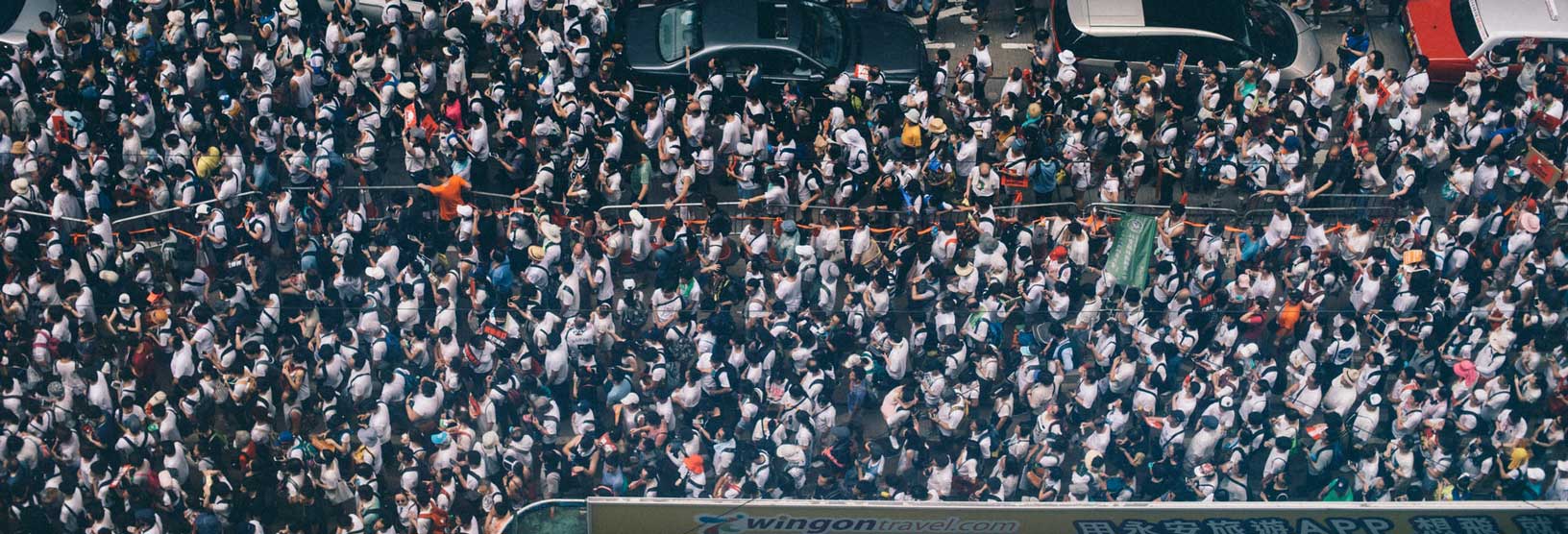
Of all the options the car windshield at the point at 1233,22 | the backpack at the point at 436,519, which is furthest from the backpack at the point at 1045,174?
the backpack at the point at 436,519

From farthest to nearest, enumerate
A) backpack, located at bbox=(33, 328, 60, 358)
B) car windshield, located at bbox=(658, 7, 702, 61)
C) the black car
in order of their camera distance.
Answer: car windshield, located at bbox=(658, 7, 702, 61) < the black car < backpack, located at bbox=(33, 328, 60, 358)

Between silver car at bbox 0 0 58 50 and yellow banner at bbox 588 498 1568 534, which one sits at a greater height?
silver car at bbox 0 0 58 50

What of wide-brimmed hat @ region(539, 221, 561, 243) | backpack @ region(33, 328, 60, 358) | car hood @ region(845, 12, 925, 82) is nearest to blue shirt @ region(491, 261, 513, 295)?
wide-brimmed hat @ region(539, 221, 561, 243)

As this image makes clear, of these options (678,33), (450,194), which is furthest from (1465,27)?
(450,194)

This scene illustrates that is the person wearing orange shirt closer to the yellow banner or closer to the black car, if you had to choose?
the black car

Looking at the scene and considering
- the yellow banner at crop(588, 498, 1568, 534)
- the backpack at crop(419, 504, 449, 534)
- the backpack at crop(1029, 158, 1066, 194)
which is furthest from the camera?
the backpack at crop(1029, 158, 1066, 194)

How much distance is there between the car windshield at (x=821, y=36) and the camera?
18297mm

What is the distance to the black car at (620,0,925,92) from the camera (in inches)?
715

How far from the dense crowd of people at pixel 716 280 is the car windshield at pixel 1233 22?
56 cm

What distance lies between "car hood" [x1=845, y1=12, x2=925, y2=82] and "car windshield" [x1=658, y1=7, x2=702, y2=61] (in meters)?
1.73

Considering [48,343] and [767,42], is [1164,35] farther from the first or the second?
[48,343]

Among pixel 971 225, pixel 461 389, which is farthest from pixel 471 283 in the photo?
pixel 971 225

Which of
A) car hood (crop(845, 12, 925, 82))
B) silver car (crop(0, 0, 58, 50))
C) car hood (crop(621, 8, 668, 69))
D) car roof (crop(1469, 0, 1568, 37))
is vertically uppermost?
silver car (crop(0, 0, 58, 50))

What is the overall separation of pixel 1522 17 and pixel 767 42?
342 inches
